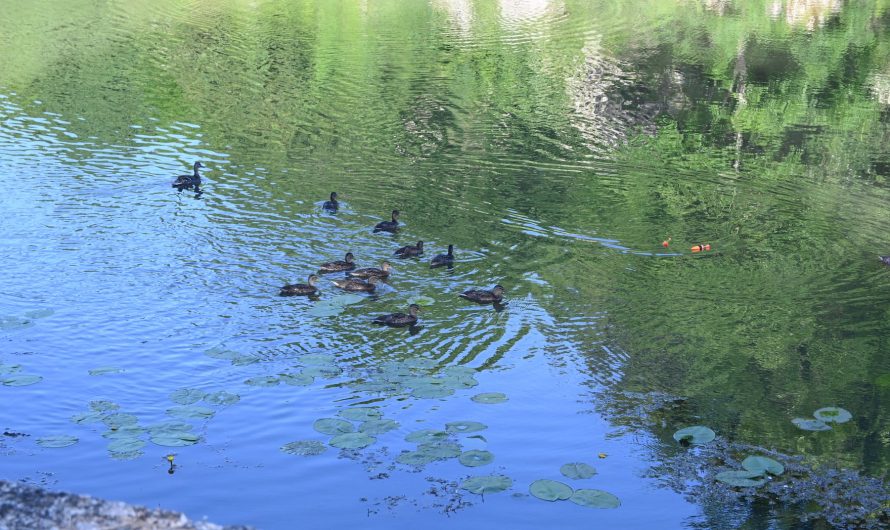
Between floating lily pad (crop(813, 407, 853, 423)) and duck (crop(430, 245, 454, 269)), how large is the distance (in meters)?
7.68

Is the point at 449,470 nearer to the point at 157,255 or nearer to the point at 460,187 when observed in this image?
the point at 157,255

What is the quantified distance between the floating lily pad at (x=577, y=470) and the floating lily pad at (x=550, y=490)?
379mm

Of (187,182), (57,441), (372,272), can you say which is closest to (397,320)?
(372,272)

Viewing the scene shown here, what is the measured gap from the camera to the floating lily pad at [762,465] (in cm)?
1287

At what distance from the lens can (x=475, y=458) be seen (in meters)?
13.0

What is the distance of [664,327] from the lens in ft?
57.0

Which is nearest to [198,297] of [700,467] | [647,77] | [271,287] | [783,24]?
[271,287]

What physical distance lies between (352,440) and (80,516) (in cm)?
832

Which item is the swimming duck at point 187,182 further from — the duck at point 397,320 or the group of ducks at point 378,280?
the duck at point 397,320

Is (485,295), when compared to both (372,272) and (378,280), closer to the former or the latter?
(378,280)

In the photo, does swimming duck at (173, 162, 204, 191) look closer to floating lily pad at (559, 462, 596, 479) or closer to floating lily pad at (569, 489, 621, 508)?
floating lily pad at (559, 462, 596, 479)

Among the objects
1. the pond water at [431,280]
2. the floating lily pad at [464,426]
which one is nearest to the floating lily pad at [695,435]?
the pond water at [431,280]

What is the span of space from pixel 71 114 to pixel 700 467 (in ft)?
79.9

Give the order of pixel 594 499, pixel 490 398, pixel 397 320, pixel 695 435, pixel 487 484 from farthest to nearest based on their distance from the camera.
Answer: pixel 397 320
pixel 490 398
pixel 695 435
pixel 487 484
pixel 594 499
